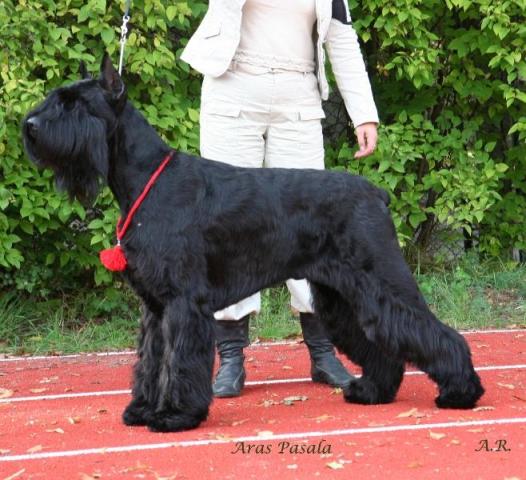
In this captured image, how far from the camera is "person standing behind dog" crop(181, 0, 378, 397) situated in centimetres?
498

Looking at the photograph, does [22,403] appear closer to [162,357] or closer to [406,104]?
[162,357]

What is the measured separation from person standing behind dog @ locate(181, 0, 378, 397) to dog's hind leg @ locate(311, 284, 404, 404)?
242 mm

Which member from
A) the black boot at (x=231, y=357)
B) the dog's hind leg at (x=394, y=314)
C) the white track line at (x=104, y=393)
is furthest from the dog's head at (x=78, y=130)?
the white track line at (x=104, y=393)

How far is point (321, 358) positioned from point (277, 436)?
1.19 meters

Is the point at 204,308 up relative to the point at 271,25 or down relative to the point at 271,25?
down

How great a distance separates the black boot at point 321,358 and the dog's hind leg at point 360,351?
0.41m

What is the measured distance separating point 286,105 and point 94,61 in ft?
6.64

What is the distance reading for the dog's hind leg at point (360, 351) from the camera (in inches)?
182

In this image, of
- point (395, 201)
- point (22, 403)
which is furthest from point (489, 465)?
point (395, 201)

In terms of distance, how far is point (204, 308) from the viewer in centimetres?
418

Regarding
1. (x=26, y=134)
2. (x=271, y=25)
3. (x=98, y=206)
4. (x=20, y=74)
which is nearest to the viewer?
(x=26, y=134)

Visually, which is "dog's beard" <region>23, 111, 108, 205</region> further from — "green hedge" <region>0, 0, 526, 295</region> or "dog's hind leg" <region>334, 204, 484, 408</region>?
"green hedge" <region>0, 0, 526, 295</region>

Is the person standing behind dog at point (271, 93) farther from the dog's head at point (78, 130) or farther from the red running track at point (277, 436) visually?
the dog's head at point (78, 130)

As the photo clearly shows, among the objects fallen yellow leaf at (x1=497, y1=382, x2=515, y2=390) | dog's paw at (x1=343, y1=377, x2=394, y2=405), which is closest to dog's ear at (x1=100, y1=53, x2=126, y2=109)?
dog's paw at (x1=343, y1=377, x2=394, y2=405)
